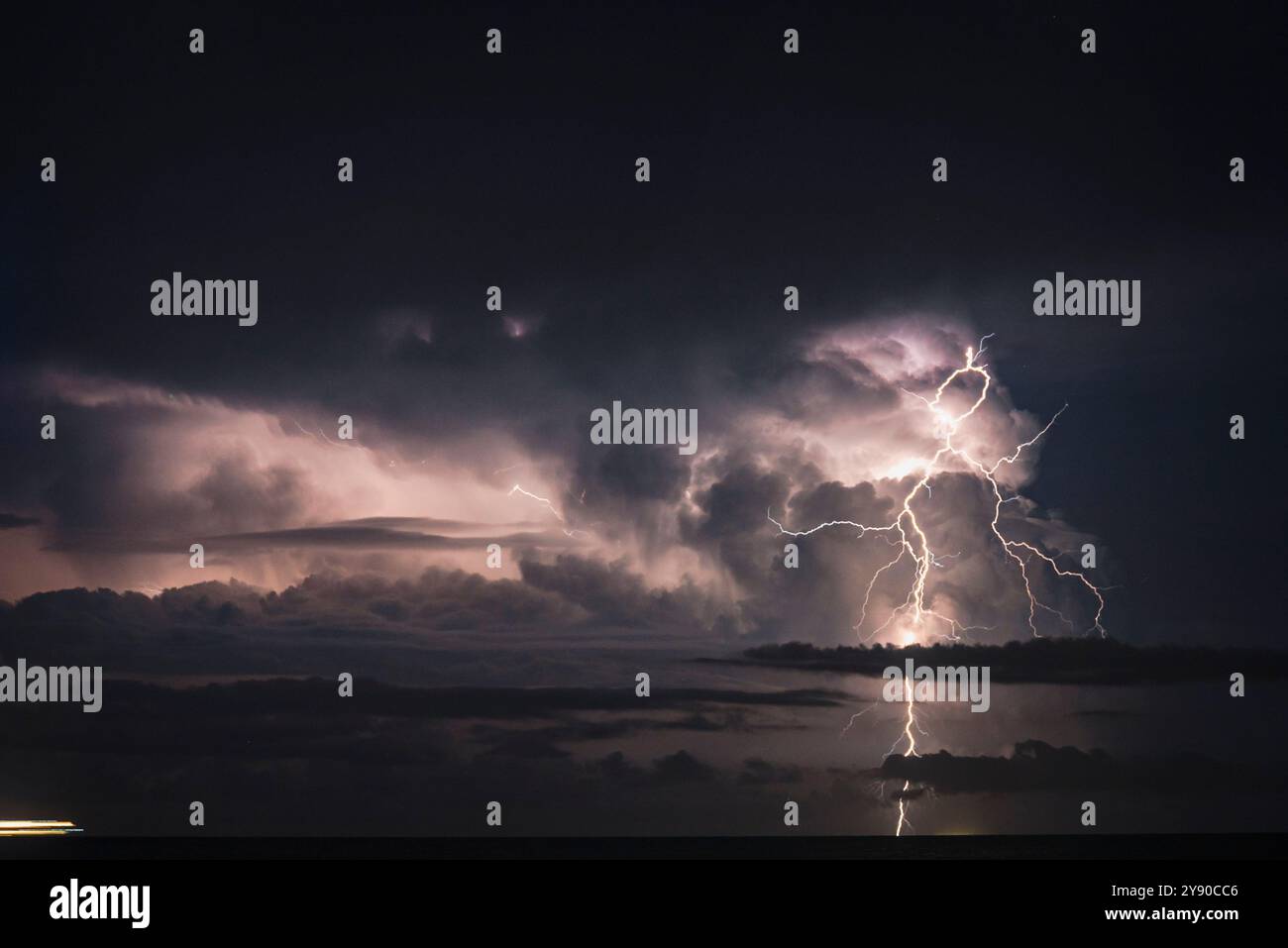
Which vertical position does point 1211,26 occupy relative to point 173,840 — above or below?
above

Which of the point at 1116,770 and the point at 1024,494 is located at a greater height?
the point at 1024,494

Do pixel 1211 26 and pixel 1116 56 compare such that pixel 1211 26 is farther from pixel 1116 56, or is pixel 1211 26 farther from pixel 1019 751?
pixel 1019 751

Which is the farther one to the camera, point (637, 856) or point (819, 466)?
point (819, 466)
